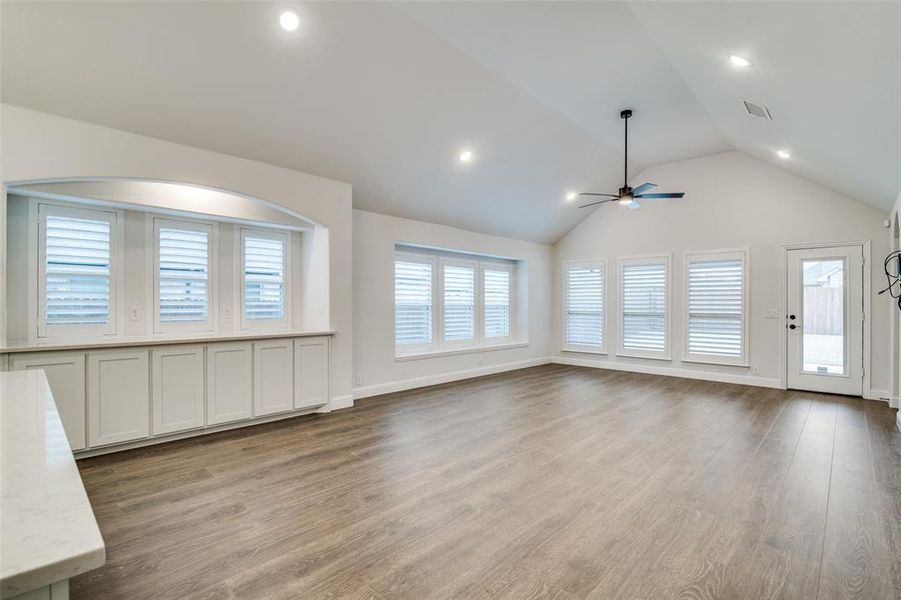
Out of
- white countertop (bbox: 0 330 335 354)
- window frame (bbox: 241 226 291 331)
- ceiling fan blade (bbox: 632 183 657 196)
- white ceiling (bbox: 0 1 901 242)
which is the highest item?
white ceiling (bbox: 0 1 901 242)

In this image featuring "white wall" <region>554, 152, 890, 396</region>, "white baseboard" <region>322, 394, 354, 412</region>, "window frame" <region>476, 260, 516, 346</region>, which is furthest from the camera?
"window frame" <region>476, 260, 516, 346</region>

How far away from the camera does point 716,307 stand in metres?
6.84

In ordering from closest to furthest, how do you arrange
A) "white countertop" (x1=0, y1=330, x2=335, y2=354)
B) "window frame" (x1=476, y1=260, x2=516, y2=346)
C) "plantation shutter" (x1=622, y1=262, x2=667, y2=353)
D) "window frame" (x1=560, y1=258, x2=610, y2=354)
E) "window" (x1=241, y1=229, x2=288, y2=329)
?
"white countertop" (x1=0, y1=330, x2=335, y2=354) → "window" (x1=241, y1=229, x2=288, y2=329) → "plantation shutter" (x1=622, y1=262, x2=667, y2=353) → "window frame" (x1=476, y1=260, x2=516, y2=346) → "window frame" (x1=560, y1=258, x2=610, y2=354)

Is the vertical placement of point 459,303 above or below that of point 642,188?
below

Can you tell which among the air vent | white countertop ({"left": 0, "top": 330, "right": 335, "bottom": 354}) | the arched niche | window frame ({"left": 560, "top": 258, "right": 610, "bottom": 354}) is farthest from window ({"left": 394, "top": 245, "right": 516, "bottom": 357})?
the air vent

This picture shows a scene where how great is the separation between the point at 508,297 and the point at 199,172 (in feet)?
19.2

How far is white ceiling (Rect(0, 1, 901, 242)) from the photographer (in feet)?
9.21

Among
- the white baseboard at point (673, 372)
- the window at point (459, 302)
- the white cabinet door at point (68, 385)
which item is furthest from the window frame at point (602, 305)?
the white cabinet door at point (68, 385)

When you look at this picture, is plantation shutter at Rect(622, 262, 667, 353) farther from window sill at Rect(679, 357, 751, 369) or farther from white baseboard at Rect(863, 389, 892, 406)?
white baseboard at Rect(863, 389, 892, 406)

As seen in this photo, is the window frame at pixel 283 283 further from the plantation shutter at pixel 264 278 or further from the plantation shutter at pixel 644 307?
the plantation shutter at pixel 644 307

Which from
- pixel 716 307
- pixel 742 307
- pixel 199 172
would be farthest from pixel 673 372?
pixel 199 172

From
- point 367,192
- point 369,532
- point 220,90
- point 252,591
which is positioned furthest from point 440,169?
point 252,591

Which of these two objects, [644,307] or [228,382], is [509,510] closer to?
[228,382]

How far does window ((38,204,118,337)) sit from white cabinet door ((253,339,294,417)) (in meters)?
1.34
